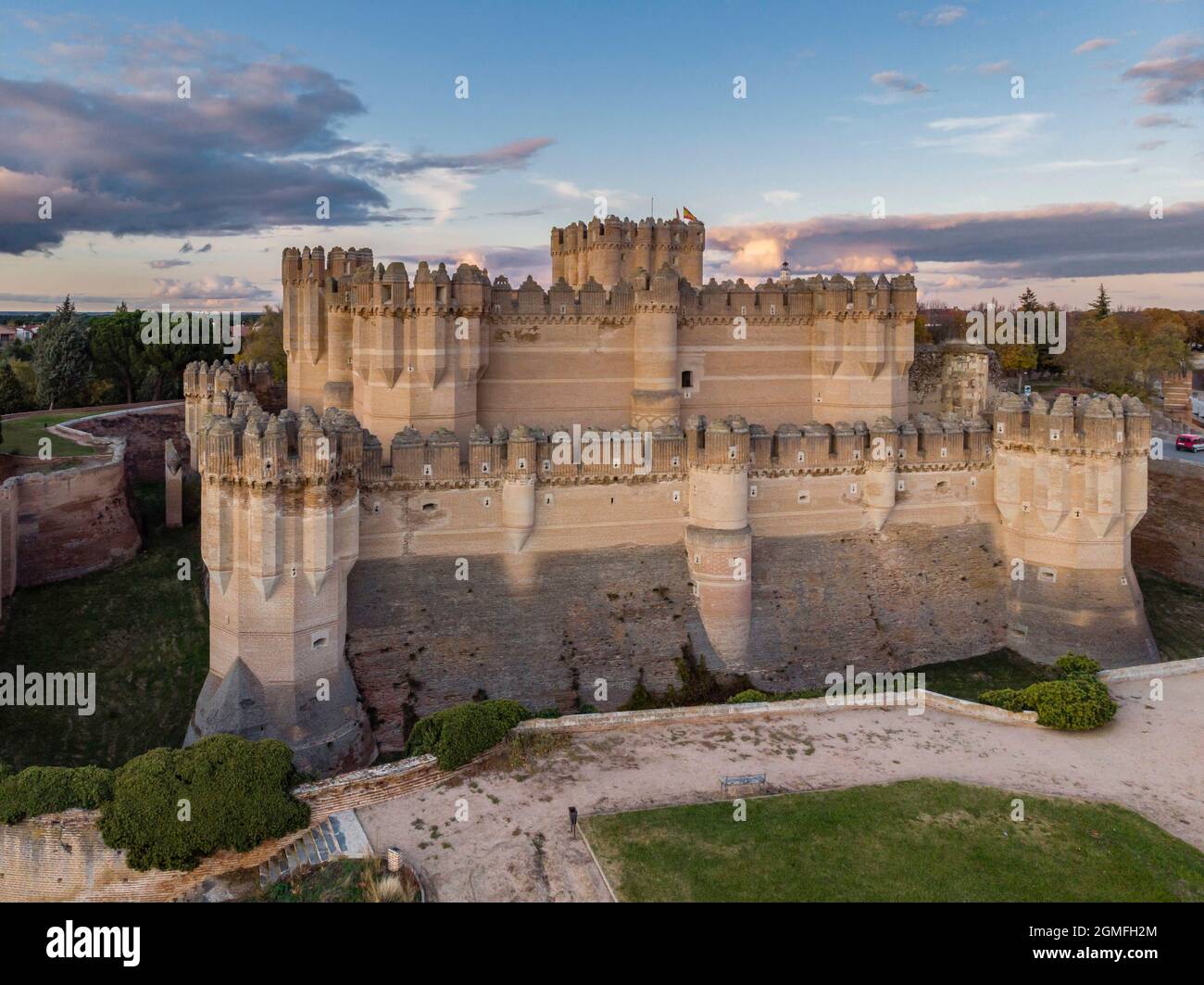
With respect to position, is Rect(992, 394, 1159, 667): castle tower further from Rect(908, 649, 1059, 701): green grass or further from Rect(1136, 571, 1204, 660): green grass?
Rect(1136, 571, 1204, 660): green grass

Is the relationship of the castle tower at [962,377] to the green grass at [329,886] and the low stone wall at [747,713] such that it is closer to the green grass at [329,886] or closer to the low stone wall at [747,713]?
the low stone wall at [747,713]

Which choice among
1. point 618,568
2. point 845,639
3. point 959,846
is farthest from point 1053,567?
point 959,846

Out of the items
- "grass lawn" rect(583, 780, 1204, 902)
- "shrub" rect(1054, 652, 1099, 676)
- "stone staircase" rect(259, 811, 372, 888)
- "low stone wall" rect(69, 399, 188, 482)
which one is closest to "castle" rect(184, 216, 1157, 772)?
"stone staircase" rect(259, 811, 372, 888)

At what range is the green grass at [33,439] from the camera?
33.9 meters

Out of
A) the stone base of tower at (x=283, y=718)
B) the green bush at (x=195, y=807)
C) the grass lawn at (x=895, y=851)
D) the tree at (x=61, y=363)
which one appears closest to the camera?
the grass lawn at (x=895, y=851)

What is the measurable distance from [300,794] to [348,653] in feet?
20.1

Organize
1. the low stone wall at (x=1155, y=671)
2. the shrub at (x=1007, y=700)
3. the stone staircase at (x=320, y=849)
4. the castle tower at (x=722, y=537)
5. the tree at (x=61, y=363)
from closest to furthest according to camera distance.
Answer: the stone staircase at (x=320, y=849)
the shrub at (x=1007, y=700)
the low stone wall at (x=1155, y=671)
the castle tower at (x=722, y=537)
the tree at (x=61, y=363)

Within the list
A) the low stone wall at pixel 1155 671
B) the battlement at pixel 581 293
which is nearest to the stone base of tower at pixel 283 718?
the battlement at pixel 581 293

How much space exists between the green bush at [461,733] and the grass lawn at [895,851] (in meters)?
2.85

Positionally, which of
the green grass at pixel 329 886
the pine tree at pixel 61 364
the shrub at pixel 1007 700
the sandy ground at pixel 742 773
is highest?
the pine tree at pixel 61 364

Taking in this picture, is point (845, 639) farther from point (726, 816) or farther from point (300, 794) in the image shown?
point (300, 794)

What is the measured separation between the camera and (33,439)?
3662cm

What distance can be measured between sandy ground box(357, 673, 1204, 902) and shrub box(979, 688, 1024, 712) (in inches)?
20.4

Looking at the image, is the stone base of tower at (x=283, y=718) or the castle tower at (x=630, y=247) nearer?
the stone base of tower at (x=283, y=718)
